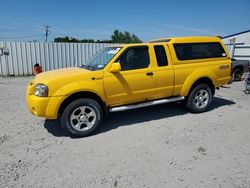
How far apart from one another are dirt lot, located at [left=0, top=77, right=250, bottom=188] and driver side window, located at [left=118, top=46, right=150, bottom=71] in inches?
54.1

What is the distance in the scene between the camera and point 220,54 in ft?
19.7

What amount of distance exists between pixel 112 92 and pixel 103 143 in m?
1.10

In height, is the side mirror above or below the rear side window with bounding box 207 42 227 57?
below

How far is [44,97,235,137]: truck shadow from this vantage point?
482 cm

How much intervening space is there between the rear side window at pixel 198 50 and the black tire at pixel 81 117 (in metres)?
2.53

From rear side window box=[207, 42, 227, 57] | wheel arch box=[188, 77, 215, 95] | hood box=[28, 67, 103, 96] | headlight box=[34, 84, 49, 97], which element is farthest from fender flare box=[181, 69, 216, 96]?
headlight box=[34, 84, 49, 97]

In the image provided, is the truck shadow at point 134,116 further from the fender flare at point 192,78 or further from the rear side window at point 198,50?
the rear side window at point 198,50

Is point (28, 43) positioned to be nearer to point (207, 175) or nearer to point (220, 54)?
point (220, 54)

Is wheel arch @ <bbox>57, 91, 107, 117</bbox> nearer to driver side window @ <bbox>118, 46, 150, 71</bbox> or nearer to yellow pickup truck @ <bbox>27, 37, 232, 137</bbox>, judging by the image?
yellow pickup truck @ <bbox>27, 37, 232, 137</bbox>

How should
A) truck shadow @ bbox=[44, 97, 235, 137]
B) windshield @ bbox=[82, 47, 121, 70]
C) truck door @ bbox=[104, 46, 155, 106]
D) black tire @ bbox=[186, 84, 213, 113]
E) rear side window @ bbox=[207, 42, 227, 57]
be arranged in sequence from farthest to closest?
rear side window @ bbox=[207, 42, 227, 57]
black tire @ bbox=[186, 84, 213, 113]
truck shadow @ bbox=[44, 97, 235, 137]
windshield @ bbox=[82, 47, 121, 70]
truck door @ bbox=[104, 46, 155, 106]

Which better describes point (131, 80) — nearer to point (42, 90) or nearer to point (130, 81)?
point (130, 81)

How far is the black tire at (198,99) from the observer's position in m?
5.63

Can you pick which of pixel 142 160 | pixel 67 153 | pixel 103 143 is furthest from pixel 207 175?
pixel 67 153

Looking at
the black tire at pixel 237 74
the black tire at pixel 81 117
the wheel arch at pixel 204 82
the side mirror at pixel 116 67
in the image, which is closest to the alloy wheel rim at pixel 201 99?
the wheel arch at pixel 204 82
